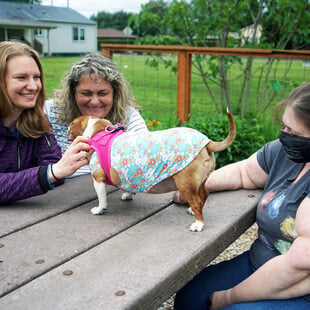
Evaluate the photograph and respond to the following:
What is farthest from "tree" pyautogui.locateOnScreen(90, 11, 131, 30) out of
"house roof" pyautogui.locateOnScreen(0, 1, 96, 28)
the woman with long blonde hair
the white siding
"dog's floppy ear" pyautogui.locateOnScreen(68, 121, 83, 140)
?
"dog's floppy ear" pyautogui.locateOnScreen(68, 121, 83, 140)

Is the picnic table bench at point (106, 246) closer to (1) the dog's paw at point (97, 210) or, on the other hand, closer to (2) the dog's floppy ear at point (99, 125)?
(1) the dog's paw at point (97, 210)

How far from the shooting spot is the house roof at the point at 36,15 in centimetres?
3909

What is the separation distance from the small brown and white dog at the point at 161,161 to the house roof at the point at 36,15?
38415 millimetres

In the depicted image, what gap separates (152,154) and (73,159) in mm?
424

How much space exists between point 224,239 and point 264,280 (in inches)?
8.9

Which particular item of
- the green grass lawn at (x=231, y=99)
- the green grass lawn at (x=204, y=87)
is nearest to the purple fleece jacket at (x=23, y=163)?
the green grass lawn at (x=231, y=99)

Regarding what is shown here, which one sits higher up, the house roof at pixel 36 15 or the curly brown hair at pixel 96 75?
the house roof at pixel 36 15

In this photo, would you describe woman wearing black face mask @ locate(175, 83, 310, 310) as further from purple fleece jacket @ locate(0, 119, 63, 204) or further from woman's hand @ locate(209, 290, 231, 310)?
purple fleece jacket @ locate(0, 119, 63, 204)

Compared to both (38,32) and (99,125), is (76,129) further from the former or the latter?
(38,32)

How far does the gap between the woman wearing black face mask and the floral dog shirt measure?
0.34 meters

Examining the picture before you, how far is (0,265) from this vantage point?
143 cm

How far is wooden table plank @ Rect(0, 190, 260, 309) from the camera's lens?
1.23m

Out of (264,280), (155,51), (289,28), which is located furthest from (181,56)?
(264,280)

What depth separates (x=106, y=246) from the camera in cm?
157
